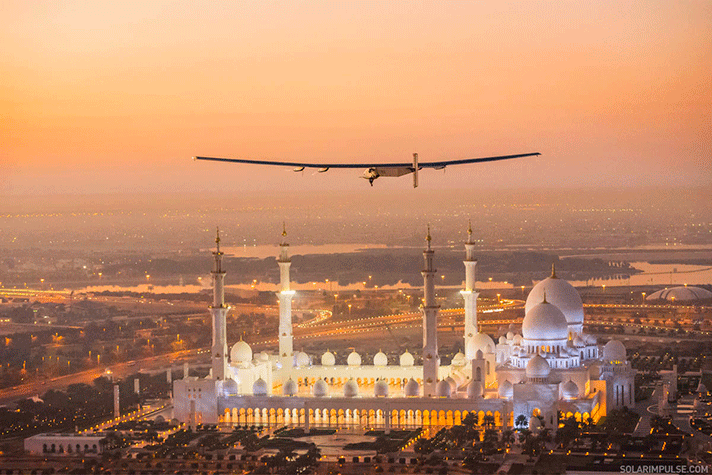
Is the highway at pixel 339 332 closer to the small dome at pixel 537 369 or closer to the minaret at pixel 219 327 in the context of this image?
the minaret at pixel 219 327

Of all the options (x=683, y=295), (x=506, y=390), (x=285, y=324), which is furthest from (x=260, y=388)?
(x=683, y=295)

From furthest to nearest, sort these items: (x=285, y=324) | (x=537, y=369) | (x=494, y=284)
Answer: (x=494, y=284)
(x=285, y=324)
(x=537, y=369)

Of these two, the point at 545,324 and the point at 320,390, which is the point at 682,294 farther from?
the point at 320,390

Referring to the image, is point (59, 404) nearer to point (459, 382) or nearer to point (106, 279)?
point (459, 382)

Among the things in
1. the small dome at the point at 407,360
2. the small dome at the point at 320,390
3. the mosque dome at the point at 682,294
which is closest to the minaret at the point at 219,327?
the small dome at the point at 320,390

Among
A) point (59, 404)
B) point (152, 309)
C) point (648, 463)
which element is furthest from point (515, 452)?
point (152, 309)

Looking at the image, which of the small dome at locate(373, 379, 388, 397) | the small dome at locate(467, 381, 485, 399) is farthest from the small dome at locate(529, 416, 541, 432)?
the small dome at locate(373, 379, 388, 397)

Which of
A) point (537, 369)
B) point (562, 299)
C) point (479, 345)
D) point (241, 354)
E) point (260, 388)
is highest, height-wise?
point (562, 299)

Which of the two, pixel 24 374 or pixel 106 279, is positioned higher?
pixel 106 279
